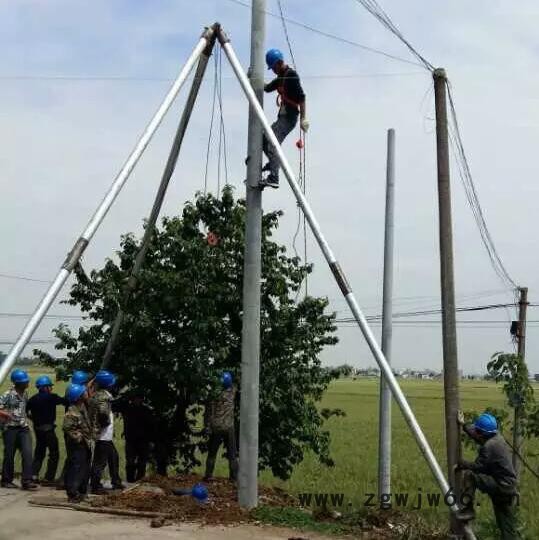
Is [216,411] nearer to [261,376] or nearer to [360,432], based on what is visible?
[261,376]

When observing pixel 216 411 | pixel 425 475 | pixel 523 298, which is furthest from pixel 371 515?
pixel 425 475

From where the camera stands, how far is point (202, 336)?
13.4m

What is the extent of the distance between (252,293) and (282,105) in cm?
261

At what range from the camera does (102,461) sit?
11023 millimetres

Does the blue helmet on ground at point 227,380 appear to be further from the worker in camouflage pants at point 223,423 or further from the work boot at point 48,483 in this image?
the work boot at point 48,483

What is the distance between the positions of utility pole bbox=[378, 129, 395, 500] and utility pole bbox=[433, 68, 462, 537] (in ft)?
9.63

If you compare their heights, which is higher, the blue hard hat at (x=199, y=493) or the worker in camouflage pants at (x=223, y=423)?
the worker in camouflage pants at (x=223, y=423)

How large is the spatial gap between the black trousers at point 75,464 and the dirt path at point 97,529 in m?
0.44

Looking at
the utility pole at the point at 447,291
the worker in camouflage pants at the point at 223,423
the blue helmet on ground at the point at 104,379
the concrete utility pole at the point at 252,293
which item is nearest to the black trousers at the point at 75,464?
the blue helmet on ground at the point at 104,379

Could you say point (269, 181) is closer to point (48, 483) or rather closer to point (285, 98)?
point (285, 98)

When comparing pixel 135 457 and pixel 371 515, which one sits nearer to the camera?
pixel 371 515

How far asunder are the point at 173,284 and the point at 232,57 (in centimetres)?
424

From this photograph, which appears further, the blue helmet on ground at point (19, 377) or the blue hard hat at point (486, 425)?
the blue helmet on ground at point (19, 377)

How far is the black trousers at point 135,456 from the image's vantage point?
12.7 metres
